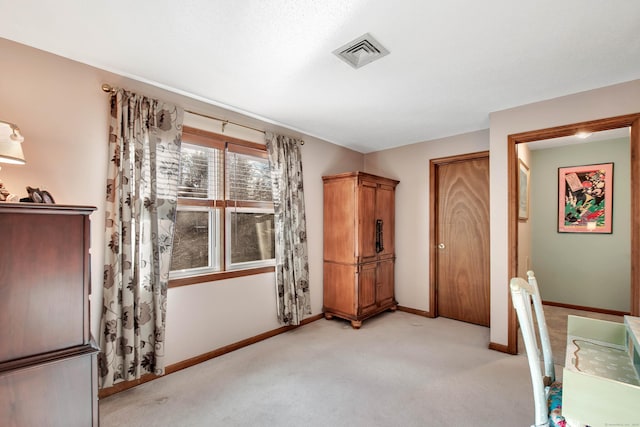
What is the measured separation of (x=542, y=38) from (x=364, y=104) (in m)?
1.43

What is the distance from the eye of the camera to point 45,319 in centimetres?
138

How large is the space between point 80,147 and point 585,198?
19.7ft

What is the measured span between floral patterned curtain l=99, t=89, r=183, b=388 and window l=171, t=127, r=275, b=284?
0.23 m

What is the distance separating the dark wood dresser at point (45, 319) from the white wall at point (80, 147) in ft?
2.46

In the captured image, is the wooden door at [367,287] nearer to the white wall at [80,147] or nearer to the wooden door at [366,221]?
the wooden door at [366,221]

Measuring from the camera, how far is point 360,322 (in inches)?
142

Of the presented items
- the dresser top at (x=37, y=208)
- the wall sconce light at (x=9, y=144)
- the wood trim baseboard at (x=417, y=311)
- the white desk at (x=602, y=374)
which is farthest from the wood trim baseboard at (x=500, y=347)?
the wall sconce light at (x=9, y=144)

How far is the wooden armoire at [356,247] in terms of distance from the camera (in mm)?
3662

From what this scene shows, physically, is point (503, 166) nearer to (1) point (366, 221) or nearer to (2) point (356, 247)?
(1) point (366, 221)

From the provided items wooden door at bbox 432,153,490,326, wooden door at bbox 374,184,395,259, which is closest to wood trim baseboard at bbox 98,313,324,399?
wooden door at bbox 374,184,395,259

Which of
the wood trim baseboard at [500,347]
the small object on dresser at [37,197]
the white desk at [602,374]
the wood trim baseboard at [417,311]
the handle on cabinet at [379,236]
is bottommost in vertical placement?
the wood trim baseboard at [417,311]

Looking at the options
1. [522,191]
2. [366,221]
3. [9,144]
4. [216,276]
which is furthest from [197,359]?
[522,191]

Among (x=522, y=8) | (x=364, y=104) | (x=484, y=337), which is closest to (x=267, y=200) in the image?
(x=364, y=104)

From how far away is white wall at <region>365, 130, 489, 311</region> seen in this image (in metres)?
4.11
